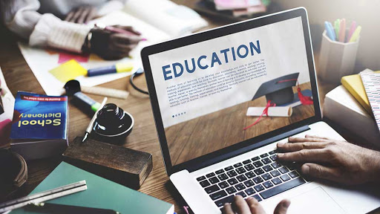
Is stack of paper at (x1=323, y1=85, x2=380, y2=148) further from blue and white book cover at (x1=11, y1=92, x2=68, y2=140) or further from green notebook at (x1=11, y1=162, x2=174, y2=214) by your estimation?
blue and white book cover at (x1=11, y1=92, x2=68, y2=140)

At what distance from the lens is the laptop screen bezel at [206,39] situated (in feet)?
2.42

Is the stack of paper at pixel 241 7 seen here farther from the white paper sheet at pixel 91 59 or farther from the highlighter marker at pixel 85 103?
the highlighter marker at pixel 85 103

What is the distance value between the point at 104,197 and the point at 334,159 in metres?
0.48

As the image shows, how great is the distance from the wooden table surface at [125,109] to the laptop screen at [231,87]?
7 centimetres

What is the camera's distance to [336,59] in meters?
1.06

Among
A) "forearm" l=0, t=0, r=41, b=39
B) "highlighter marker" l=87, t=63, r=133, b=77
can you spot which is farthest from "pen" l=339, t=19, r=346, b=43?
"forearm" l=0, t=0, r=41, b=39

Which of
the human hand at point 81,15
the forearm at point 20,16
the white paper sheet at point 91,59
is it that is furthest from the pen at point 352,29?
the forearm at point 20,16

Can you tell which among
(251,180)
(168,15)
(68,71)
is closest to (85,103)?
(68,71)

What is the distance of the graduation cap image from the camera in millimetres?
858

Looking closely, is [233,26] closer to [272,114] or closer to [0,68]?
[272,114]

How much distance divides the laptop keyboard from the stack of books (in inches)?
9.2

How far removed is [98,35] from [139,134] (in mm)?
523

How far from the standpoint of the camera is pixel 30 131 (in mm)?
812

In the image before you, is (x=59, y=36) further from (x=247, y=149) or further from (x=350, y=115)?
(x=350, y=115)
